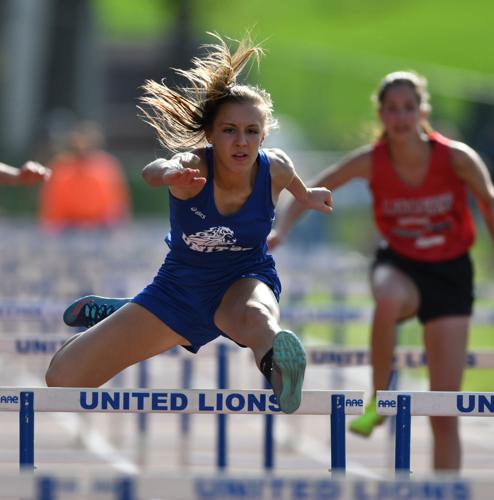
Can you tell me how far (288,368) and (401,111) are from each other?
2.53 m

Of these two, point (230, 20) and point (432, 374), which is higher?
point (230, 20)

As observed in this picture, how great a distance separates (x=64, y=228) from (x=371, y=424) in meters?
10.1

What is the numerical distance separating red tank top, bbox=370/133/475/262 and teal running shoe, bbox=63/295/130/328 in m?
1.80

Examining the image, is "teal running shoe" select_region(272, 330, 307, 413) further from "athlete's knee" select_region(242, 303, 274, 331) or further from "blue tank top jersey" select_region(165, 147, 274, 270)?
"blue tank top jersey" select_region(165, 147, 274, 270)

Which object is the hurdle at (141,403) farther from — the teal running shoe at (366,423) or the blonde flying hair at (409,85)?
the blonde flying hair at (409,85)

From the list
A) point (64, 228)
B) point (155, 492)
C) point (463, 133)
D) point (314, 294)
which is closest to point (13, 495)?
point (155, 492)

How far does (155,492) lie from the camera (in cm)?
408

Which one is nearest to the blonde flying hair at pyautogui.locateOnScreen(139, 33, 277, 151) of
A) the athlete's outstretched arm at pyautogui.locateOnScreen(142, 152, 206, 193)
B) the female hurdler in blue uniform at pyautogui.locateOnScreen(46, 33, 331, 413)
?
the female hurdler in blue uniform at pyautogui.locateOnScreen(46, 33, 331, 413)

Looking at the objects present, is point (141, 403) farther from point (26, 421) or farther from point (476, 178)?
point (476, 178)

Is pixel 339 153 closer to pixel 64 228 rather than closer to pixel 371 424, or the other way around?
pixel 64 228

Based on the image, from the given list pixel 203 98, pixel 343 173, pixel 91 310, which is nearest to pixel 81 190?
pixel 343 173

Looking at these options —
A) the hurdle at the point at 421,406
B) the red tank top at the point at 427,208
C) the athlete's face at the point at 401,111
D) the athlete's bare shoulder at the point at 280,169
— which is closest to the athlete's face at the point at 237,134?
the athlete's bare shoulder at the point at 280,169

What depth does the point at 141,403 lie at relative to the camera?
5.42 meters

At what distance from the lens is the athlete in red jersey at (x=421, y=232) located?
24.6 ft
